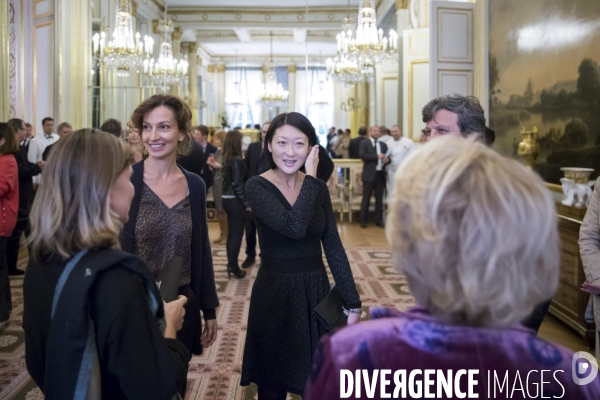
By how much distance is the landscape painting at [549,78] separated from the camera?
5.07 m

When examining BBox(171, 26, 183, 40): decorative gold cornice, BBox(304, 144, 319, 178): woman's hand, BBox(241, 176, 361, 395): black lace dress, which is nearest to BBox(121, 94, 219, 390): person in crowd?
BBox(241, 176, 361, 395): black lace dress

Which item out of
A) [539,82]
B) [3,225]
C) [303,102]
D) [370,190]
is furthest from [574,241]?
[303,102]

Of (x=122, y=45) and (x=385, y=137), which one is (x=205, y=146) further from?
(x=385, y=137)

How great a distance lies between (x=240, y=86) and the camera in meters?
29.7

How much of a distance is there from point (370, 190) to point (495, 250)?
33.4 ft

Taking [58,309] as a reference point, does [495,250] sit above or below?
above

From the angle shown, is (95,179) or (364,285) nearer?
(95,179)

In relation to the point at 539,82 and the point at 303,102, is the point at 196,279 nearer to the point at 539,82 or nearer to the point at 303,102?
the point at 539,82

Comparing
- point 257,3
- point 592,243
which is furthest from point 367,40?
point 592,243

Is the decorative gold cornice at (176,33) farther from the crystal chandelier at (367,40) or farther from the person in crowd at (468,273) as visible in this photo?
the person in crowd at (468,273)

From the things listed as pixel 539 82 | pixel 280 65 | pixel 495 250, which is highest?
pixel 280 65

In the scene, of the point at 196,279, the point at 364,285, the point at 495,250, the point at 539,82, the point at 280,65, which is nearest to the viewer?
the point at 495,250

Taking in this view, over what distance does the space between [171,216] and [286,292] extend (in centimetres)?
60

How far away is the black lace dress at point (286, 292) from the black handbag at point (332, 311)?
0.12ft
